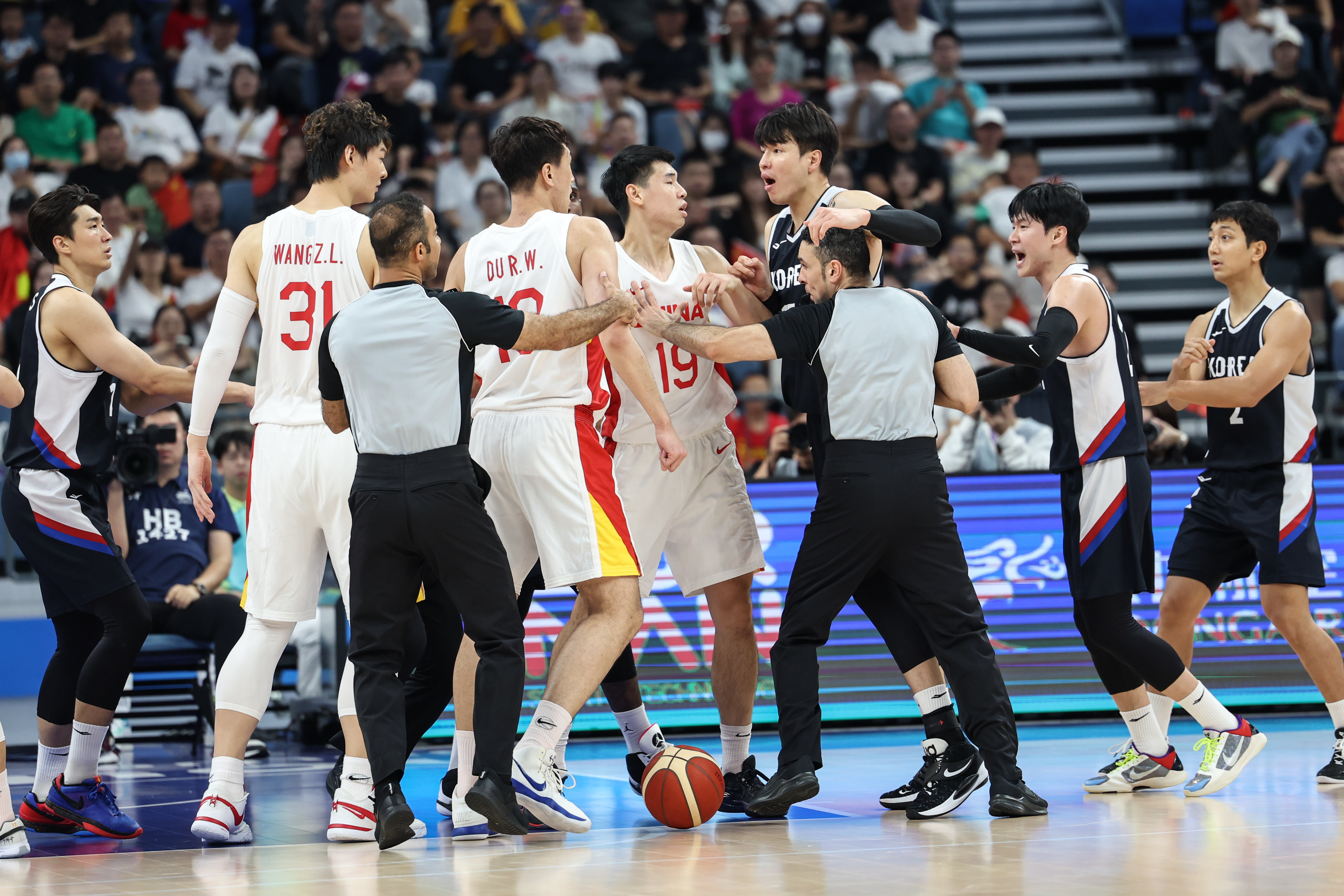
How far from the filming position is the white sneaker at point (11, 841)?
539cm

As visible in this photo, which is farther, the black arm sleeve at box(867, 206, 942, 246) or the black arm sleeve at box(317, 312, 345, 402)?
the black arm sleeve at box(867, 206, 942, 246)

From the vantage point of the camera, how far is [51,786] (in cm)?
601

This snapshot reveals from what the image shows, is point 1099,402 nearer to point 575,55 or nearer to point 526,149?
point 526,149

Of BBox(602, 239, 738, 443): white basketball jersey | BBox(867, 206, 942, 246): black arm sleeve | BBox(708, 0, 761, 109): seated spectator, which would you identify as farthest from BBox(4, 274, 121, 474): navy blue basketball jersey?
BBox(708, 0, 761, 109): seated spectator

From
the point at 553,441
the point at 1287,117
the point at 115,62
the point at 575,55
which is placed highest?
the point at 575,55

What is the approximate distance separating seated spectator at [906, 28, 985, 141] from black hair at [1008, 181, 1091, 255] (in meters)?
9.02

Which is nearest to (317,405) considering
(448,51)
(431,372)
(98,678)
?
(431,372)

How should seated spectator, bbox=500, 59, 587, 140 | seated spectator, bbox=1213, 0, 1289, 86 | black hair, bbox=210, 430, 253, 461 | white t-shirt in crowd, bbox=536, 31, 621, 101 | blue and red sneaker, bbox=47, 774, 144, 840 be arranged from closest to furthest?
blue and red sneaker, bbox=47, 774, 144, 840
black hair, bbox=210, 430, 253, 461
seated spectator, bbox=500, 59, 587, 140
white t-shirt in crowd, bbox=536, 31, 621, 101
seated spectator, bbox=1213, 0, 1289, 86

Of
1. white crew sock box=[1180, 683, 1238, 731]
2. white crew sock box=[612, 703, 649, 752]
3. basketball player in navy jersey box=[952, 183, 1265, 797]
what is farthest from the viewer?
white crew sock box=[612, 703, 649, 752]

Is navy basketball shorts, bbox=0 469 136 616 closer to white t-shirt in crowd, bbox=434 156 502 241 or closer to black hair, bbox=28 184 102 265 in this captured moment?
black hair, bbox=28 184 102 265

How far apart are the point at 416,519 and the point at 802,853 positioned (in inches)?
67.0

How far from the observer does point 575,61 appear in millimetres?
15078

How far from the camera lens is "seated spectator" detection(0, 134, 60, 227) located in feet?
42.1

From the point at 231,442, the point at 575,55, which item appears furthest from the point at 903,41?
the point at 231,442
